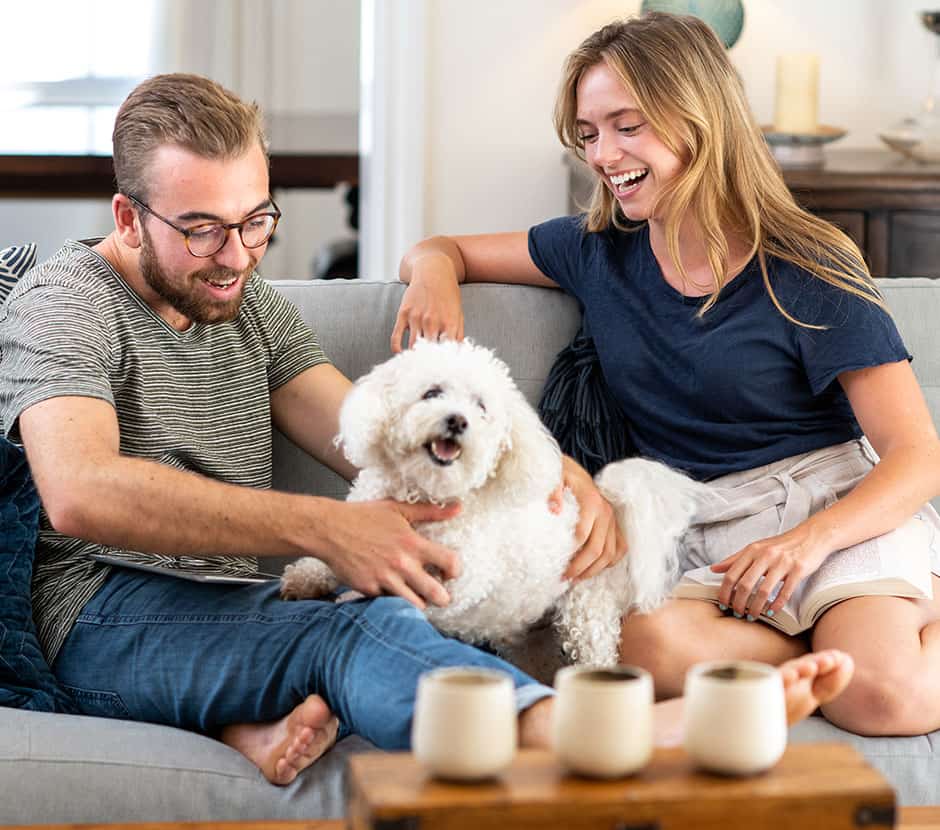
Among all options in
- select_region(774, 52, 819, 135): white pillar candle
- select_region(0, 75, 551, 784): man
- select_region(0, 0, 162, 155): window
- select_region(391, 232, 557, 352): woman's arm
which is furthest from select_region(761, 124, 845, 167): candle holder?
select_region(0, 0, 162, 155): window

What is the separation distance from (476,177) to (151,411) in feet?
6.22

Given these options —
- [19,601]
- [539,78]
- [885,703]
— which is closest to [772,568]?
[885,703]

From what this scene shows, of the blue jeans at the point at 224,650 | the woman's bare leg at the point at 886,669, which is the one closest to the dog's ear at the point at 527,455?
the blue jeans at the point at 224,650

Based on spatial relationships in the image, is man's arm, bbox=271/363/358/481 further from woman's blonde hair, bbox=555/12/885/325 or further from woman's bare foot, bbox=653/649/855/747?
woman's bare foot, bbox=653/649/855/747

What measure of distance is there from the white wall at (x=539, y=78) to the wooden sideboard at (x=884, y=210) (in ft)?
1.82

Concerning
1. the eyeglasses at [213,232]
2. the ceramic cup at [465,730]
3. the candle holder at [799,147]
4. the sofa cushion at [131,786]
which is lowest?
the sofa cushion at [131,786]

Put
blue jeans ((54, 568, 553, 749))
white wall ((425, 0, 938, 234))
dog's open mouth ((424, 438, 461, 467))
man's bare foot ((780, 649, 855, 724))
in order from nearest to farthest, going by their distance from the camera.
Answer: man's bare foot ((780, 649, 855, 724)) < blue jeans ((54, 568, 553, 749)) < dog's open mouth ((424, 438, 461, 467)) < white wall ((425, 0, 938, 234))

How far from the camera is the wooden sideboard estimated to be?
9.09ft

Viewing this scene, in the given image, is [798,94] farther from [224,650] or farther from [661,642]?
[224,650]

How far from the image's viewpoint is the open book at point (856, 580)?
158 centimetres

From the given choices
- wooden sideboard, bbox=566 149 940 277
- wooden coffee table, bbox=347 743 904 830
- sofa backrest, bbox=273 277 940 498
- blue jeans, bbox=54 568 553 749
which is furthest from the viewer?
wooden sideboard, bbox=566 149 940 277

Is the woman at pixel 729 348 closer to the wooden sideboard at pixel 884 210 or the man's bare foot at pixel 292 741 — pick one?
the man's bare foot at pixel 292 741

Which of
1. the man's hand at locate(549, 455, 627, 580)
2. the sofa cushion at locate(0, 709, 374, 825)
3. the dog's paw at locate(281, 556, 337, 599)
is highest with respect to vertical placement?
the man's hand at locate(549, 455, 627, 580)

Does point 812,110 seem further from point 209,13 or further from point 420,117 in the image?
point 209,13
